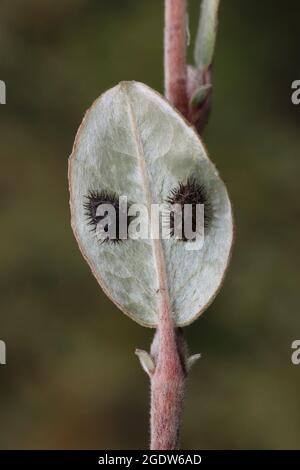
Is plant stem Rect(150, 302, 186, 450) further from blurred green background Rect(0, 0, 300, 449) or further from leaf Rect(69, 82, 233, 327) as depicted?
blurred green background Rect(0, 0, 300, 449)

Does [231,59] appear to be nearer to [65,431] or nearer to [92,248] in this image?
[65,431]

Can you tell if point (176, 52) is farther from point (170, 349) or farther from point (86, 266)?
point (86, 266)

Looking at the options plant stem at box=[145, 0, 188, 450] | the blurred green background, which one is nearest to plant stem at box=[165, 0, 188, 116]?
plant stem at box=[145, 0, 188, 450]

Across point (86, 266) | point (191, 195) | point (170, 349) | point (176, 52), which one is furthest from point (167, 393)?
point (86, 266)

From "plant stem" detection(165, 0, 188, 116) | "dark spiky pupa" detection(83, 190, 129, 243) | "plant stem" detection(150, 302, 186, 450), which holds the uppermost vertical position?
"plant stem" detection(165, 0, 188, 116)

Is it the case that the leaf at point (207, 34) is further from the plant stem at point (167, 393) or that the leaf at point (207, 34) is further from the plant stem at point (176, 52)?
the plant stem at point (167, 393)

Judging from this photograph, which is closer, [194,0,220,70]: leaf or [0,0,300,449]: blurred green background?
[194,0,220,70]: leaf

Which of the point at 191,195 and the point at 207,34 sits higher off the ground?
the point at 207,34
